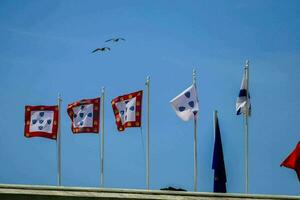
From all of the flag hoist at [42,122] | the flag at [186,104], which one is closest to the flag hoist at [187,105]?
the flag at [186,104]

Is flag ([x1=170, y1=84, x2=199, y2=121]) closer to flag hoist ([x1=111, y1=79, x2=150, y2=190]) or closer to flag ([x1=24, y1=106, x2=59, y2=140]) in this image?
flag hoist ([x1=111, y1=79, x2=150, y2=190])

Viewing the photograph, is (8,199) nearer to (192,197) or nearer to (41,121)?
(192,197)

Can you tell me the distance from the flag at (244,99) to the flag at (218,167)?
1612 millimetres

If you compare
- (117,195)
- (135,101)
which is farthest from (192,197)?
(135,101)

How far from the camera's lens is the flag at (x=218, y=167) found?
110 ft

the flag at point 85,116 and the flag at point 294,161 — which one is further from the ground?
the flag at point 85,116

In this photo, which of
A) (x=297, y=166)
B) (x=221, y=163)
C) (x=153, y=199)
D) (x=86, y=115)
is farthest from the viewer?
(x=86, y=115)

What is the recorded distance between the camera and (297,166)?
31.7 meters

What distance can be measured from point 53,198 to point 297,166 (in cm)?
1193

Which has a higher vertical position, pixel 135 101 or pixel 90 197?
pixel 135 101

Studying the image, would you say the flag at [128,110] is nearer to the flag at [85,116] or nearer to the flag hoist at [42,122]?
the flag at [85,116]

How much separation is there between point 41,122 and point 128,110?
4565 millimetres

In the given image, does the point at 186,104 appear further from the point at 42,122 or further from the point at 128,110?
the point at 42,122

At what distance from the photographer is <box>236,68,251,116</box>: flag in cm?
3450
